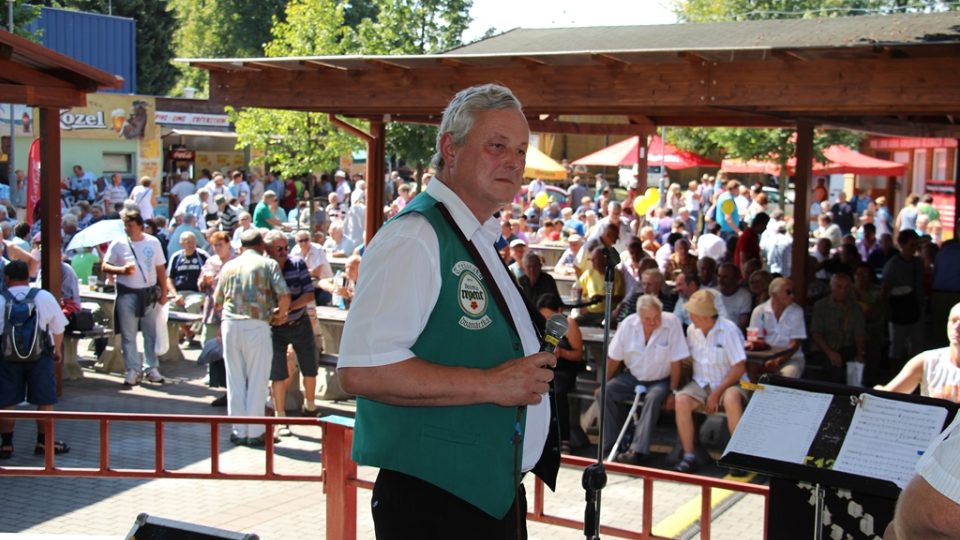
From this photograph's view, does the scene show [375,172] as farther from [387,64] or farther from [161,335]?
[161,335]

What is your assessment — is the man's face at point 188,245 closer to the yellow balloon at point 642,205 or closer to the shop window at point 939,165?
the yellow balloon at point 642,205

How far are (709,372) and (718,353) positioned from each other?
0.57ft

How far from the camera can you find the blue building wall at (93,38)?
3547 centimetres

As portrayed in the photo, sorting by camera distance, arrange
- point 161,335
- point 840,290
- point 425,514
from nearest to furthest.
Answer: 1. point 425,514
2. point 840,290
3. point 161,335

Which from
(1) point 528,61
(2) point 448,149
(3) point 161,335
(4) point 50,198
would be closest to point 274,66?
(4) point 50,198

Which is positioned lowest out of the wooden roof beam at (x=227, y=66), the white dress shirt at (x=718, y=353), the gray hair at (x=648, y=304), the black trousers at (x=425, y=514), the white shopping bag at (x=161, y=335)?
the white shopping bag at (x=161, y=335)

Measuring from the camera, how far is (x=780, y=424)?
379 cm

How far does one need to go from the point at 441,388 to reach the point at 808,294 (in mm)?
11014

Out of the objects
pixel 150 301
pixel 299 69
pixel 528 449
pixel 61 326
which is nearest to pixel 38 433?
pixel 61 326

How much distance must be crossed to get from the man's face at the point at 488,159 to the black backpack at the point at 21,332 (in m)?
6.55

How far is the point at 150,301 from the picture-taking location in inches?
444

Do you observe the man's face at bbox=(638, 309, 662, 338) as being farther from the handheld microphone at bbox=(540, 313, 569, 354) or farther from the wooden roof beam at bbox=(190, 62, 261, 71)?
the handheld microphone at bbox=(540, 313, 569, 354)

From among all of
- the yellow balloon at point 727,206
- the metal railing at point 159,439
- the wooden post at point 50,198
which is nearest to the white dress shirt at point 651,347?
the metal railing at point 159,439

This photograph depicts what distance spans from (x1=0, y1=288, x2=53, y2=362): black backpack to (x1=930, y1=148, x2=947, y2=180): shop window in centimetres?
3157
